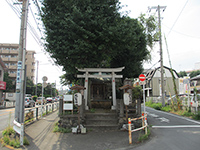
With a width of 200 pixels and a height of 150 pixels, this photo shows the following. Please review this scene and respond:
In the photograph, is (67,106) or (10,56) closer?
(67,106)

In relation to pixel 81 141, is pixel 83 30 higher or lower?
higher

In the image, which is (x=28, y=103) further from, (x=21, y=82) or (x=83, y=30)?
(x=83, y=30)

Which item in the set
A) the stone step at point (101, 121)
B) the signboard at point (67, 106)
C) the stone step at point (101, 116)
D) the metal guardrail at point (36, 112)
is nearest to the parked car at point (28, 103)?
the metal guardrail at point (36, 112)

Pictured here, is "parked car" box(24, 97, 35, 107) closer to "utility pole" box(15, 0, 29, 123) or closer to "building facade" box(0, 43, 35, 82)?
"utility pole" box(15, 0, 29, 123)

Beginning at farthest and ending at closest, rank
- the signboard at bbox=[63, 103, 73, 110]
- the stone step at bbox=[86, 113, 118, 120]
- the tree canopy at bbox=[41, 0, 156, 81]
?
the stone step at bbox=[86, 113, 118, 120] < the signboard at bbox=[63, 103, 73, 110] < the tree canopy at bbox=[41, 0, 156, 81]

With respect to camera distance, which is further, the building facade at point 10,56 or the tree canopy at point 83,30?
the building facade at point 10,56

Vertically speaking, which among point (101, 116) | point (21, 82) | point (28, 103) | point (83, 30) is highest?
point (83, 30)

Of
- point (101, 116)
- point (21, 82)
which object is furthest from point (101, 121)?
point (21, 82)

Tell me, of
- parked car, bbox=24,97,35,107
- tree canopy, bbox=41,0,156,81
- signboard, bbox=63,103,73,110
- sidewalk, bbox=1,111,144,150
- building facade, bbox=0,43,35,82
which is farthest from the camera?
building facade, bbox=0,43,35,82

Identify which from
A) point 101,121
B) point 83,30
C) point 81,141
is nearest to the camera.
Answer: point 81,141

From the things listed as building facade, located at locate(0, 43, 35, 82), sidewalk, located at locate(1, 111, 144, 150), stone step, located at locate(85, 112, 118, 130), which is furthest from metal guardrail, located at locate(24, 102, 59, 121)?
building facade, located at locate(0, 43, 35, 82)

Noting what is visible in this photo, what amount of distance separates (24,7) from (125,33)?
5.76 m

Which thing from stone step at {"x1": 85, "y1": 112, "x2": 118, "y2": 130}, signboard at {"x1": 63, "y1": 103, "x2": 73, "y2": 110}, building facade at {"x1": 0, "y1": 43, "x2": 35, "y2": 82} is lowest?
stone step at {"x1": 85, "y1": 112, "x2": 118, "y2": 130}

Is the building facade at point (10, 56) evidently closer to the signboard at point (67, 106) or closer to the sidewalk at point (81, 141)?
the signboard at point (67, 106)
